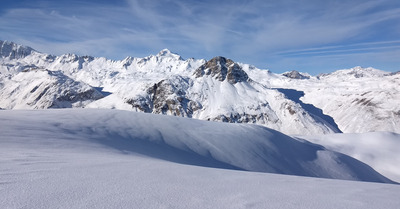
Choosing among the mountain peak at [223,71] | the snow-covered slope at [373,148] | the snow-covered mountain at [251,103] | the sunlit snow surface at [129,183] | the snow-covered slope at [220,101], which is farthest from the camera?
the mountain peak at [223,71]

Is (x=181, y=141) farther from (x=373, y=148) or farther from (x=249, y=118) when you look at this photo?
A: (x=249, y=118)

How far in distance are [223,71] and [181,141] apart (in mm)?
154061

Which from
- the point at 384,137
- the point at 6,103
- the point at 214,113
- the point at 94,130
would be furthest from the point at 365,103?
the point at 6,103

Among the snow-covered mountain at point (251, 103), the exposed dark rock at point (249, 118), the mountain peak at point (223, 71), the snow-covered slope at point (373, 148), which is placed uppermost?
the mountain peak at point (223, 71)

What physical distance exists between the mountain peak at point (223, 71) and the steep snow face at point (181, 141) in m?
143

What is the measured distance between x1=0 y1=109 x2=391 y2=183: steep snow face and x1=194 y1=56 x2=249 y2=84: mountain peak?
143 m

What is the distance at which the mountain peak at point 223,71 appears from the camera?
168125mm

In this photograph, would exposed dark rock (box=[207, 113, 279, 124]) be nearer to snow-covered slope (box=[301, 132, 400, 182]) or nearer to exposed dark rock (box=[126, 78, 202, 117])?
exposed dark rock (box=[126, 78, 202, 117])

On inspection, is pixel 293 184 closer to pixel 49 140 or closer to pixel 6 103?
pixel 49 140

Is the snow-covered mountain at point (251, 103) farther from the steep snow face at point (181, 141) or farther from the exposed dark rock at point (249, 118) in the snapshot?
the steep snow face at point (181, 141)

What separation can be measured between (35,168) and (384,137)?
39487 millimetres

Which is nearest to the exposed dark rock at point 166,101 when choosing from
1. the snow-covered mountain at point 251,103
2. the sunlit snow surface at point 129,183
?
the snow-covered mountain at point 251,103

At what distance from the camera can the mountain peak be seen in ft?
552

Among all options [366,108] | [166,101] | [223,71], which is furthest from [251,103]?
[366,108]
